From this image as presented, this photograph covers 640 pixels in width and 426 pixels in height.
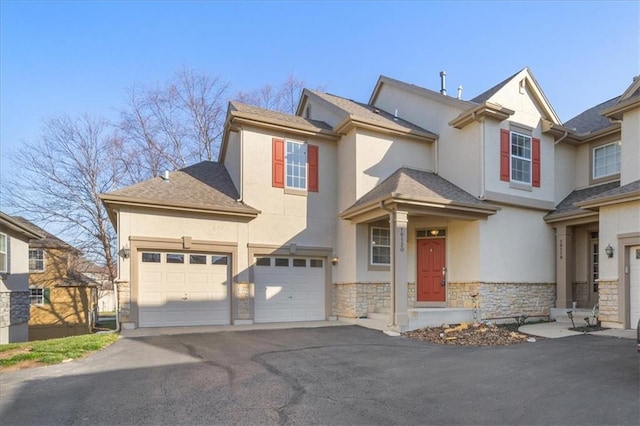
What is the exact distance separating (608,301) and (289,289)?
904 cm

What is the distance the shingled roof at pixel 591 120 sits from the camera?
14.3m

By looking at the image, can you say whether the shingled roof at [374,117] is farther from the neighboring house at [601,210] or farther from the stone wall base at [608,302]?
the stone wall base at [608,302]

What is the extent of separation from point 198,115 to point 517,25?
18646mm

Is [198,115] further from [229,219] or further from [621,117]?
[621,117]

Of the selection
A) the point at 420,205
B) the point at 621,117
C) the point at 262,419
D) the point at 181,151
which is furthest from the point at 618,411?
the point at 181,151

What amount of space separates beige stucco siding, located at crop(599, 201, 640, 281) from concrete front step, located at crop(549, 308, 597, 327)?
55.9 inches

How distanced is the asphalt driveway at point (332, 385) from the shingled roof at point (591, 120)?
9.07 metres

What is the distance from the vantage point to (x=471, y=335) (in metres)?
9.36

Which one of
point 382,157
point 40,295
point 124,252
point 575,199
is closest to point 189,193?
point 124,252

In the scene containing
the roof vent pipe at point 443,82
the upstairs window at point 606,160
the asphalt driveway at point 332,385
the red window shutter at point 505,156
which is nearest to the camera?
the asphalt driveway at point 332,385

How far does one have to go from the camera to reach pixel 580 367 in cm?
627

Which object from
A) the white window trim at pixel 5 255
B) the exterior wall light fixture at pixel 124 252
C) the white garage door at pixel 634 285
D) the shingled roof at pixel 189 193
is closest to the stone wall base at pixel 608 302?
the white garage door at pixel 634 285

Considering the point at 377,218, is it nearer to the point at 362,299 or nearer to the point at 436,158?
the point at 362,299

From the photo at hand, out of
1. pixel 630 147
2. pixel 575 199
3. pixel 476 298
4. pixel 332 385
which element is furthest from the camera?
pixel 575 199
